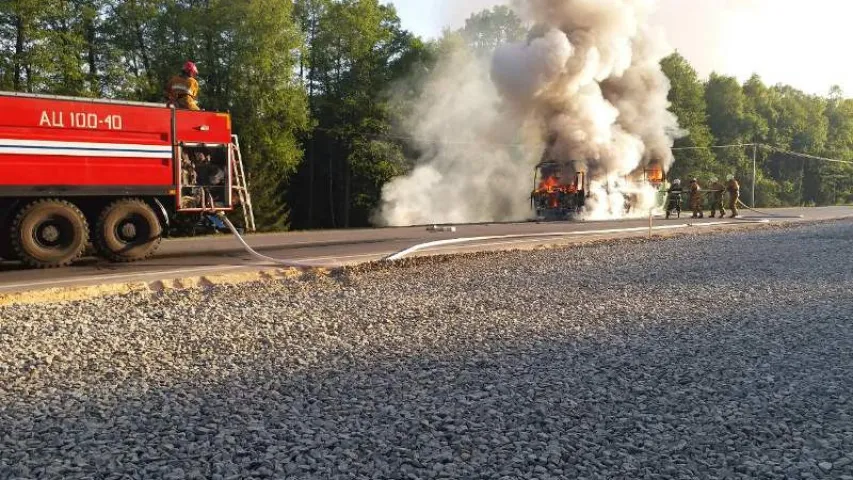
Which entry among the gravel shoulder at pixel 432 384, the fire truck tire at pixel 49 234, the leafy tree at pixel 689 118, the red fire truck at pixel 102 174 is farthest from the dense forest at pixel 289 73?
the gravel shoulder at pixel 432 384

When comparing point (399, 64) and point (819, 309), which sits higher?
point (399, 64)

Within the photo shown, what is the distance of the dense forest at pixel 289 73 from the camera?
24.5 meters

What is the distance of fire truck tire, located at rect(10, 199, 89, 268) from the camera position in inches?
368

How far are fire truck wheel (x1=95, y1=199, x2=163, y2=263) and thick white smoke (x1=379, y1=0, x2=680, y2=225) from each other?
19.2 meters

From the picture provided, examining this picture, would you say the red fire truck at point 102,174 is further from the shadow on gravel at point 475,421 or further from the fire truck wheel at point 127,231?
the shadow on gravel at point 475,421

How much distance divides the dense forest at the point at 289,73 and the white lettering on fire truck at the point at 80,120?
15798 millimetres

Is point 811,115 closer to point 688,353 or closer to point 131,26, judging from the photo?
point 131,26

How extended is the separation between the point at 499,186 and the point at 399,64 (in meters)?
10.5

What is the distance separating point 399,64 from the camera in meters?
38.3

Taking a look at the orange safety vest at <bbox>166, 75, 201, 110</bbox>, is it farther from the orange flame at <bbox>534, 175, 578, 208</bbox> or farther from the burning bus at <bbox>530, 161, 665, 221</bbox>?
the orange flame at <bbox>534, 175, 578, 208</bbox>

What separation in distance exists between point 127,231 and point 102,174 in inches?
39.4

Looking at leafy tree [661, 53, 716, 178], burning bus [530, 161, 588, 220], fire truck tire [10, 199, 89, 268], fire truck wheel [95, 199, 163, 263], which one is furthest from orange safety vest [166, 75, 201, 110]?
leafy tree [661, 53, 716, 178]

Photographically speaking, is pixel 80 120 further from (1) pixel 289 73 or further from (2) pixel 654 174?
(2) pixel 654 174

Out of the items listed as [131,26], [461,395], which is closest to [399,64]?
[131,26]
